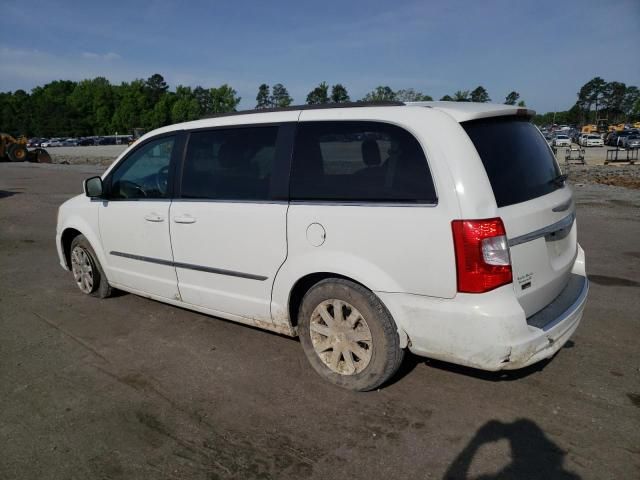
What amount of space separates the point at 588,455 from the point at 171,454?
7.29ft

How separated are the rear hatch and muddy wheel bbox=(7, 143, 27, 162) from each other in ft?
127

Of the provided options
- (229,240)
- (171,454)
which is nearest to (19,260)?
(229,240)

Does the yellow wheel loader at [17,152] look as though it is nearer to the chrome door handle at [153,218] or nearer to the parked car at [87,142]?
the chrome door handle at [153,218]

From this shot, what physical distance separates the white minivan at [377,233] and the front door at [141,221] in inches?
1.8

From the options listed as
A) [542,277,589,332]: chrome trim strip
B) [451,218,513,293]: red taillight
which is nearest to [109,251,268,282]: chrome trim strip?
[451,218,513,293]: red taillight

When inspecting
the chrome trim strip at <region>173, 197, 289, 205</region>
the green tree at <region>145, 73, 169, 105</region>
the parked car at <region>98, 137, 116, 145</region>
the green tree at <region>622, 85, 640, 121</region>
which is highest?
the green tree at <region>145, 73, 169, 105</region>

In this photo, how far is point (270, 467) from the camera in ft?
8.55

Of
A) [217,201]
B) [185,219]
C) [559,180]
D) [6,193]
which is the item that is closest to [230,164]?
[217,201]

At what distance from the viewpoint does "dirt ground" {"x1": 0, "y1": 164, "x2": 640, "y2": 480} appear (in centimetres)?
262

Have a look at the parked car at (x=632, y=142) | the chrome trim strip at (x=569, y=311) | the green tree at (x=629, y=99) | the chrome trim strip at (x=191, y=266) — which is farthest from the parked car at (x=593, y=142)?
the green tree at (x=629, y=99)

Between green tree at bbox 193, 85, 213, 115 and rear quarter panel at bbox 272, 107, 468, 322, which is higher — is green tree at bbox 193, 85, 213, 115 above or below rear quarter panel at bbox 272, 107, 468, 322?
above

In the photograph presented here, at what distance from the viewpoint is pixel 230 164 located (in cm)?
387

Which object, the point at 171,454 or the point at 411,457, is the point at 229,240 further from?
the point at 411,457

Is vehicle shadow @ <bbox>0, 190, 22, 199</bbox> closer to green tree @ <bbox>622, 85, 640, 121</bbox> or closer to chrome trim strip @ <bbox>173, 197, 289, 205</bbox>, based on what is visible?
chrome trim strip @ <bbox>173, 197, 289, 205</bbox>
